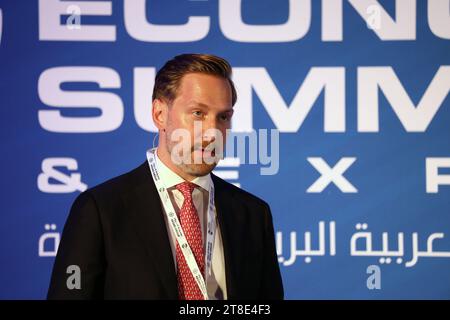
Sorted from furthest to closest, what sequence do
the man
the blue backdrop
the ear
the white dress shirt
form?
the blue backdrop → the ear → the white dress shirt → the man

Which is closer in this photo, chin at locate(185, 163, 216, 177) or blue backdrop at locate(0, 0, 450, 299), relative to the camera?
chin at locate(185, 163, 216, 177)

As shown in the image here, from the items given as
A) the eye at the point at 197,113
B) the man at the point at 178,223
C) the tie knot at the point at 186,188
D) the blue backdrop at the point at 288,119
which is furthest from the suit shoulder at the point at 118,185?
the blue backdrop at the point at 288,119

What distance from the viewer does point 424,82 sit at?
10.2 feet

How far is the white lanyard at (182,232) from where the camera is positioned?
1859 mm

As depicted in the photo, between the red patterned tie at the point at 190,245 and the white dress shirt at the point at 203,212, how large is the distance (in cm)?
2

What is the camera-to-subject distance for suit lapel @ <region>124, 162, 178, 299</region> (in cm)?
179

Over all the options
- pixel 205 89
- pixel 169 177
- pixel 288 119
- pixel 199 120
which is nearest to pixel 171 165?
pixel 169 177

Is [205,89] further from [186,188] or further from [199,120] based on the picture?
[186,188]

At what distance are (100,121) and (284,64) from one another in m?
1.03

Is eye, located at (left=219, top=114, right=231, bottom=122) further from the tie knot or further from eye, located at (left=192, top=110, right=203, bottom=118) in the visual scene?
the tie knot

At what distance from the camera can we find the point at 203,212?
2000 mm

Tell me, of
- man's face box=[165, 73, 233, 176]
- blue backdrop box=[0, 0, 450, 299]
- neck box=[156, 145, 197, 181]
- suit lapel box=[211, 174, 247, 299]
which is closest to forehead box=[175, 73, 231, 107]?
man's face box=[165, 73, 233, 176]

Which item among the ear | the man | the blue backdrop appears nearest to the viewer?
the man

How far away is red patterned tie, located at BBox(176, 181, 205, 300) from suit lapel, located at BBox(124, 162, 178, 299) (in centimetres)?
7
